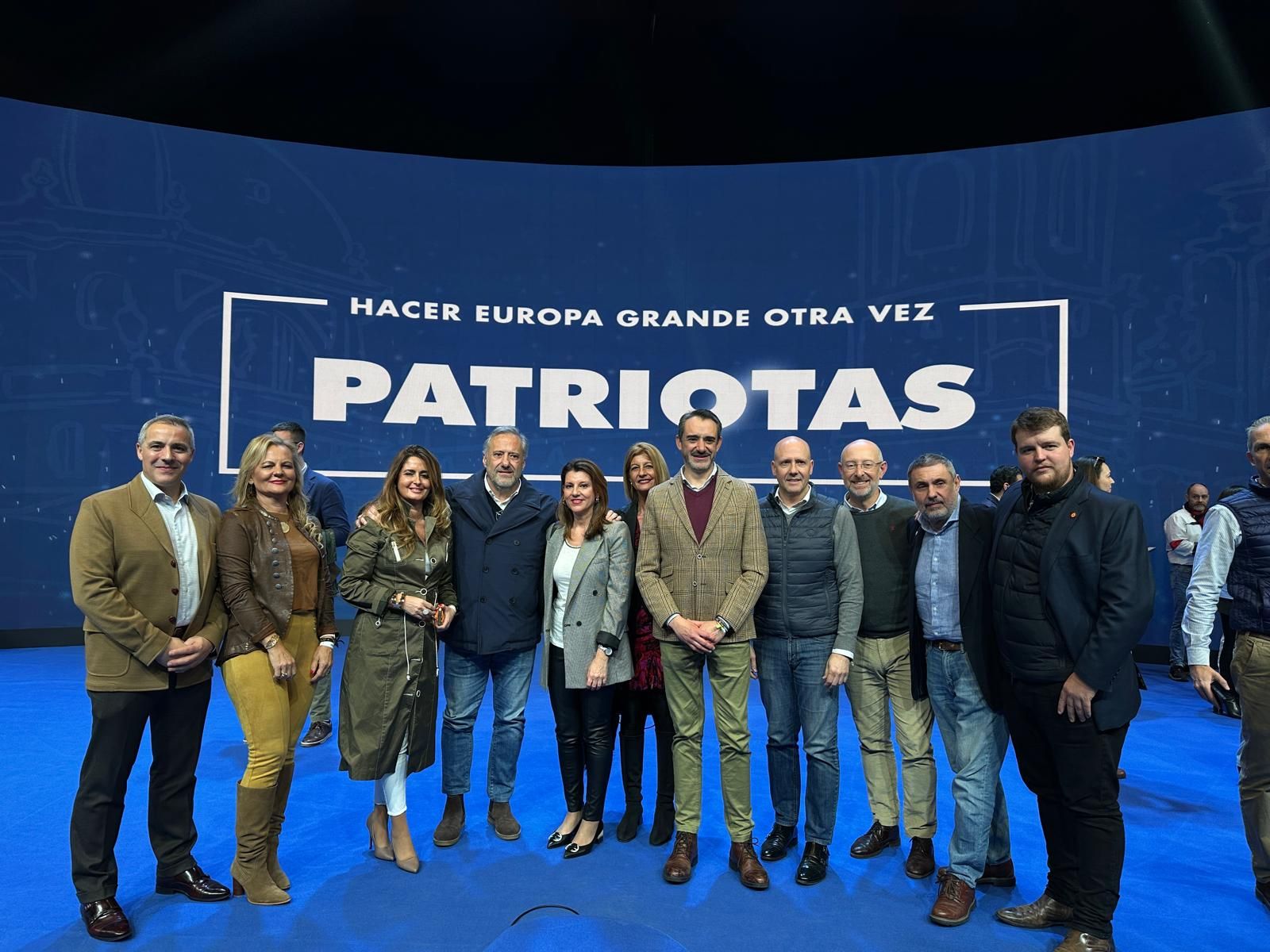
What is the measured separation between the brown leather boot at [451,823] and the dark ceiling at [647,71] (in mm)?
8037

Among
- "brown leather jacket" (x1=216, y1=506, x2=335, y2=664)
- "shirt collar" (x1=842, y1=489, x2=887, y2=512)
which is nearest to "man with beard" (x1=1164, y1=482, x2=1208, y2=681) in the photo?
"shirt collar" (x1=842, y1=489, x2=887, y2=512)

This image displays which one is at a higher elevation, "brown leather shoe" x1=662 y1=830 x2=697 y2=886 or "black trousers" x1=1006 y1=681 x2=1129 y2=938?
"black trousers" x1=1006 y1=681 x2=1129 y2=938

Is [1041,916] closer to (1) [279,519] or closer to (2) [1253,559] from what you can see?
(2) [1253,559]

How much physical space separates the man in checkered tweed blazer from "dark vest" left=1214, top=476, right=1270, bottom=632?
167 centimetres

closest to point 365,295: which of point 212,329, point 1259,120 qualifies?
point 212,329

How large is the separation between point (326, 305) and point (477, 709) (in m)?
5.54

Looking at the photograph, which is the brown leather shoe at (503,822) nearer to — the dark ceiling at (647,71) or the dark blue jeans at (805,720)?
the dark blue jeans at (805,720)

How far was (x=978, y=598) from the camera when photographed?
8.91ft

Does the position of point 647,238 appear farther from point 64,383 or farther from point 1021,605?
point 1021,605

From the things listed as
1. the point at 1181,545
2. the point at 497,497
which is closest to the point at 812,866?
the point at 497,497

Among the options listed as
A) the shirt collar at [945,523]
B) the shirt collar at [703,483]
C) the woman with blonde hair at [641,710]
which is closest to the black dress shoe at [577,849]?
the woman with blonde hair at [641,710]

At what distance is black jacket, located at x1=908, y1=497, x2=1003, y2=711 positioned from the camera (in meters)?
2.70

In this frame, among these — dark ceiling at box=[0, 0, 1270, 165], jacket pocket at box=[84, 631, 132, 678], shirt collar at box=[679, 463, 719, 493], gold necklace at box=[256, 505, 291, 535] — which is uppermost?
dark ceiling at box=[0, 0, 1270, 165]

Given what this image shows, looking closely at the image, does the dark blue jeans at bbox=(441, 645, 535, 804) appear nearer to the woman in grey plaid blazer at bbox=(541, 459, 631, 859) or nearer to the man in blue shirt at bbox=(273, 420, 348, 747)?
the woman in grey plaid blazer at bbox=(541, 459, 631, 859)
